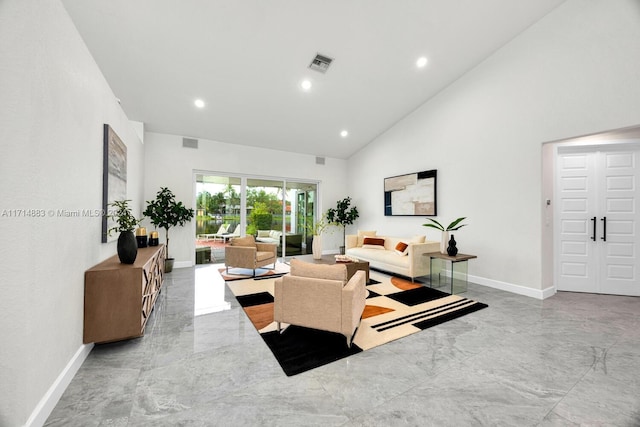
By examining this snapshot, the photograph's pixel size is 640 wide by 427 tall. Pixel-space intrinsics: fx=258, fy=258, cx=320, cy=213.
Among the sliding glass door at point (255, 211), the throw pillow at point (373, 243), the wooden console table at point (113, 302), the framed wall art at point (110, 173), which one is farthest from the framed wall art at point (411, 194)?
the framed wall art at point (110, 173)

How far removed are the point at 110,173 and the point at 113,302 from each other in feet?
5.00

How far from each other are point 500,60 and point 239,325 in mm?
5849

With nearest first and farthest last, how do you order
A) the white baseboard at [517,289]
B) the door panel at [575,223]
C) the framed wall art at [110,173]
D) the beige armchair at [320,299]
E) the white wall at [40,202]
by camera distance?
1. the white wall at [40,202]
2. the beige armchair at [320,299]
3. the framed wall art at [110,173]
4. the white baseboard at [517,289]
5. the door panel at [575,223]

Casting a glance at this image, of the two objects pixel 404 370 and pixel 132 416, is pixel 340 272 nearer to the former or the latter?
pixel 404 370

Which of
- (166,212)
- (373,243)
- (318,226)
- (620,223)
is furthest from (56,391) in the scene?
(620,223)

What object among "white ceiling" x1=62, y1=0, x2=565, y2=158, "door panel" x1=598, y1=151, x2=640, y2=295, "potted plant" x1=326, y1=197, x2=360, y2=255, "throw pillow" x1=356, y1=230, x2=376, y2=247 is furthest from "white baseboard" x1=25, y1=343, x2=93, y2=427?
"door panel" x1=598, y1=151, x2=640, y2=295

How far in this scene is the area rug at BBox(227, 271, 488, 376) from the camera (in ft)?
7.87

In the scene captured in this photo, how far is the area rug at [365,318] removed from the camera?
2.40m

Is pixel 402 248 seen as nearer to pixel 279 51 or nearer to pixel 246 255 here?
pixel 246 255

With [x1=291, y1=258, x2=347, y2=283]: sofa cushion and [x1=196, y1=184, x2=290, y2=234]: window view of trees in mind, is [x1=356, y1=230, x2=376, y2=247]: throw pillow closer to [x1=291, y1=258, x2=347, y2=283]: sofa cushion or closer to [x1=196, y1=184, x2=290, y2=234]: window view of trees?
[x1=196, y1=184, x2=290, y2=234]: window view of trees

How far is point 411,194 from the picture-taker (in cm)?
615

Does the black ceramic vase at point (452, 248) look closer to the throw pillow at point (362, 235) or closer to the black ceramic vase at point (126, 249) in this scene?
the throw pillow at point (362, 235)

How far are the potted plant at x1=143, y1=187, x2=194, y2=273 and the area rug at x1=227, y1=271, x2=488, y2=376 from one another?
2073mm

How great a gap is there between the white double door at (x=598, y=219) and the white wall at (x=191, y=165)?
571 cm
